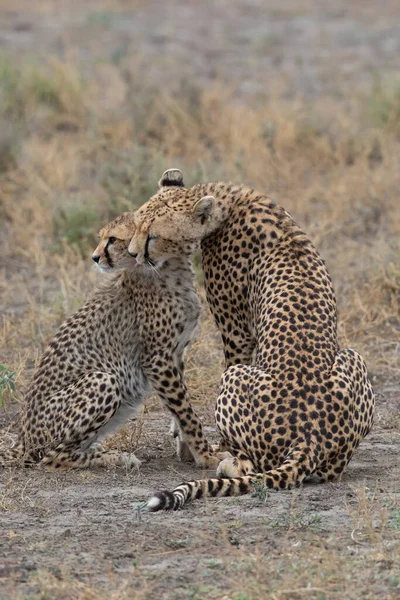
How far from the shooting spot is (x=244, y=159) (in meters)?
11.3

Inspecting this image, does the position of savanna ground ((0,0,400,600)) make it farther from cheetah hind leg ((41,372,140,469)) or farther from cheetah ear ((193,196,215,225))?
cheetah ear ((193,196,215,225))

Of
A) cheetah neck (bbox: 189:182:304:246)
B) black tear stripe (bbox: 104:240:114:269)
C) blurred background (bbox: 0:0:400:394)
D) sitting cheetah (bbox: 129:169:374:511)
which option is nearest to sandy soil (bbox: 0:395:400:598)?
sitting cheetah (bbox: 129:169:374:511)

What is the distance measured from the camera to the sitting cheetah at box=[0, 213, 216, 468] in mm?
6012

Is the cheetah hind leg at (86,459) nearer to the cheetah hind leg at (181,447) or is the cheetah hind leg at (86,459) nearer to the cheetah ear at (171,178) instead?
the cheetah hind leg at (181,447)

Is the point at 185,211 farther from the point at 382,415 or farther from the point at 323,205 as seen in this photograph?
the point at 323,205

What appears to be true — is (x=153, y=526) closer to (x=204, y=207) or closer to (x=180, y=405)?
(x=180, y=405)

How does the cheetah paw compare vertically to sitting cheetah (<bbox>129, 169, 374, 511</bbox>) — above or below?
below

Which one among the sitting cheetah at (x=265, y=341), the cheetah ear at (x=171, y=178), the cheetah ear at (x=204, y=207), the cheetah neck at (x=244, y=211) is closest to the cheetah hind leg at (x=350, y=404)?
the sitting cheetah at (x=265, y=341)

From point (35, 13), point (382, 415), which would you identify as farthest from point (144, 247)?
point (35, 13)

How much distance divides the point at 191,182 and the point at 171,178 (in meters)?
3.53

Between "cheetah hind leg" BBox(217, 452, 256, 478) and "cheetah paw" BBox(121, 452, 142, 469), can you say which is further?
"cheetah paw" BBox(121, 452, 142, 469)

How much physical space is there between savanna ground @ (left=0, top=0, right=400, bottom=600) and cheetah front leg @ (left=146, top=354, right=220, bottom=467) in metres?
0.14

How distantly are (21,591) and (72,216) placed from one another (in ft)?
18.9

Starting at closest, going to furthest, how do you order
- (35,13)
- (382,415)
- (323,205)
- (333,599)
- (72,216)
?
(333,599), (382,415), (72,216), (323,205), (35,13)
